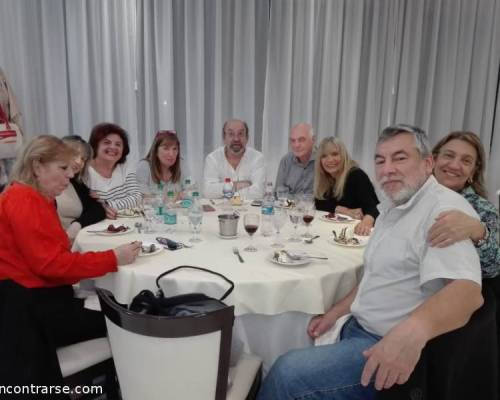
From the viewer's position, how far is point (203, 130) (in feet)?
14.0

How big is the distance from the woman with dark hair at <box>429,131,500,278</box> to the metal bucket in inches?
39.9

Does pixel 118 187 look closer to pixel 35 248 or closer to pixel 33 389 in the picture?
pixel 35 248

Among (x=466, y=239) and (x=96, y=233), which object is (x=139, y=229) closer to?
(x=96, y=233)

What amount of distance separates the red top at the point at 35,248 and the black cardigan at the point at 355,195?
1889 mm

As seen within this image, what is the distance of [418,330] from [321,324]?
0.60 m

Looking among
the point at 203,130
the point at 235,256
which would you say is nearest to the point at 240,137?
the point at 203,130

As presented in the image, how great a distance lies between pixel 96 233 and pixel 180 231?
0.44 m

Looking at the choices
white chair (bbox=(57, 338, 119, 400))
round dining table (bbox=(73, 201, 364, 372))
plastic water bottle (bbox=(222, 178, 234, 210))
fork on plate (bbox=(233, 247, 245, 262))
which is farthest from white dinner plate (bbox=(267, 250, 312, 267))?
plastic water bottle (bbox=(222, 178, 234, 210))

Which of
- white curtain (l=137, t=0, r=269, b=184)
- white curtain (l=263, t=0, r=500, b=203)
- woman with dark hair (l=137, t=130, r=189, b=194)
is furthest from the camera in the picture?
white curtain (l=263, t=0, r=500, b=203)

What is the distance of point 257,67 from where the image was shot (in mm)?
4352

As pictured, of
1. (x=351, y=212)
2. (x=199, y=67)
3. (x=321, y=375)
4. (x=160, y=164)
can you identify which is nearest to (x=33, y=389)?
(x=321, y=375)

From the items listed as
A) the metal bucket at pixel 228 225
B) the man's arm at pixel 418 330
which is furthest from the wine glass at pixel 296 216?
the man's arm at pixel 418 330

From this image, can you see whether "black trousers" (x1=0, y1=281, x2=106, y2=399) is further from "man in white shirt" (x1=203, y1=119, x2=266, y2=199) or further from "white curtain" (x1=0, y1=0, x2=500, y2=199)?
"white curtain" (x1=0, y1=0, x2=500, y2=199)

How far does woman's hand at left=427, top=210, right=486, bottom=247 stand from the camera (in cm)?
111
